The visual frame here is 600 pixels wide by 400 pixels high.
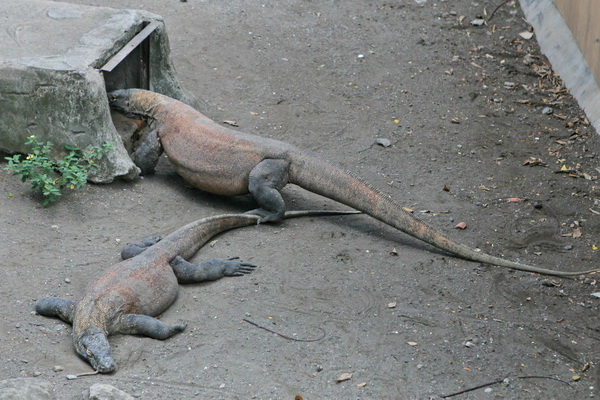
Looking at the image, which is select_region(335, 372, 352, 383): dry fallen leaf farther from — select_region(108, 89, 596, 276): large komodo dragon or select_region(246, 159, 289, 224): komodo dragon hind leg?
select_region(246, 159, 289, 224): komodo dragon hind leg

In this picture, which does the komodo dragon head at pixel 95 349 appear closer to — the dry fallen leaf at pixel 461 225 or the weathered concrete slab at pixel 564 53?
the dry fallen leaf at pixel 461 225

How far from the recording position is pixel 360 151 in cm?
827

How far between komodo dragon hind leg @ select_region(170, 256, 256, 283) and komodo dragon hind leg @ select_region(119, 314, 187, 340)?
2.07 feet

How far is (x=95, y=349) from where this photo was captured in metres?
4.74

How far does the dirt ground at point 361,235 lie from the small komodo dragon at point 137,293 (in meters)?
0.09

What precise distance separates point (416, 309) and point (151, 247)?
1.96 meters

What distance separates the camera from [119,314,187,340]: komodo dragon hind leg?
5.11 meters

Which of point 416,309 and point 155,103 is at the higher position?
point 155,103

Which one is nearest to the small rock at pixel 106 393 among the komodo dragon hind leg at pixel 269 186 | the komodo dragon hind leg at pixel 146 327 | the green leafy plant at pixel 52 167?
the komodo dragon hind leg at pixel 146 327

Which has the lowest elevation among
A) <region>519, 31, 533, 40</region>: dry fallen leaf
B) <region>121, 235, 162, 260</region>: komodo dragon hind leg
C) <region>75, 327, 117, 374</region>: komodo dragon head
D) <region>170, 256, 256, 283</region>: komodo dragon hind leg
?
<region>170, 256, 256, 283</region>: komodo dragon hind leg

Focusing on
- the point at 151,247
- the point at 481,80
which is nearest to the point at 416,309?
the point at 151,247

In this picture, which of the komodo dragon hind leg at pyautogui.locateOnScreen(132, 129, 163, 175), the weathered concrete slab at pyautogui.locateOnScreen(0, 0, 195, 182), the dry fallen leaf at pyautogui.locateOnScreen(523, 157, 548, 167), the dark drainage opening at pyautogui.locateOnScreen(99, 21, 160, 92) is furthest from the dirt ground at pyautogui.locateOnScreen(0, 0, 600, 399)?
the dark drainage opening at pyautogui.locateOnScreen(99, 21, 160, 92)

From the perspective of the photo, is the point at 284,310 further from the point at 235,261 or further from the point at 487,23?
the point at 487,23

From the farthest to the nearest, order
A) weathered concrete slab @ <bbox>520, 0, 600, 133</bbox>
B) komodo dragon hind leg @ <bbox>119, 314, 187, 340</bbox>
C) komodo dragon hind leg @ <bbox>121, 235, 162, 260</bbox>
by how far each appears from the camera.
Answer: weathered concrete slab @ <bbox>520, 0, 600, 133</bbox> < komodo dragon hind leg @ <bbox>121, 235, 162, 260</bbox> < komodo dragon hind leg @ <bbox>119, 314, 187, 340</bbox>
